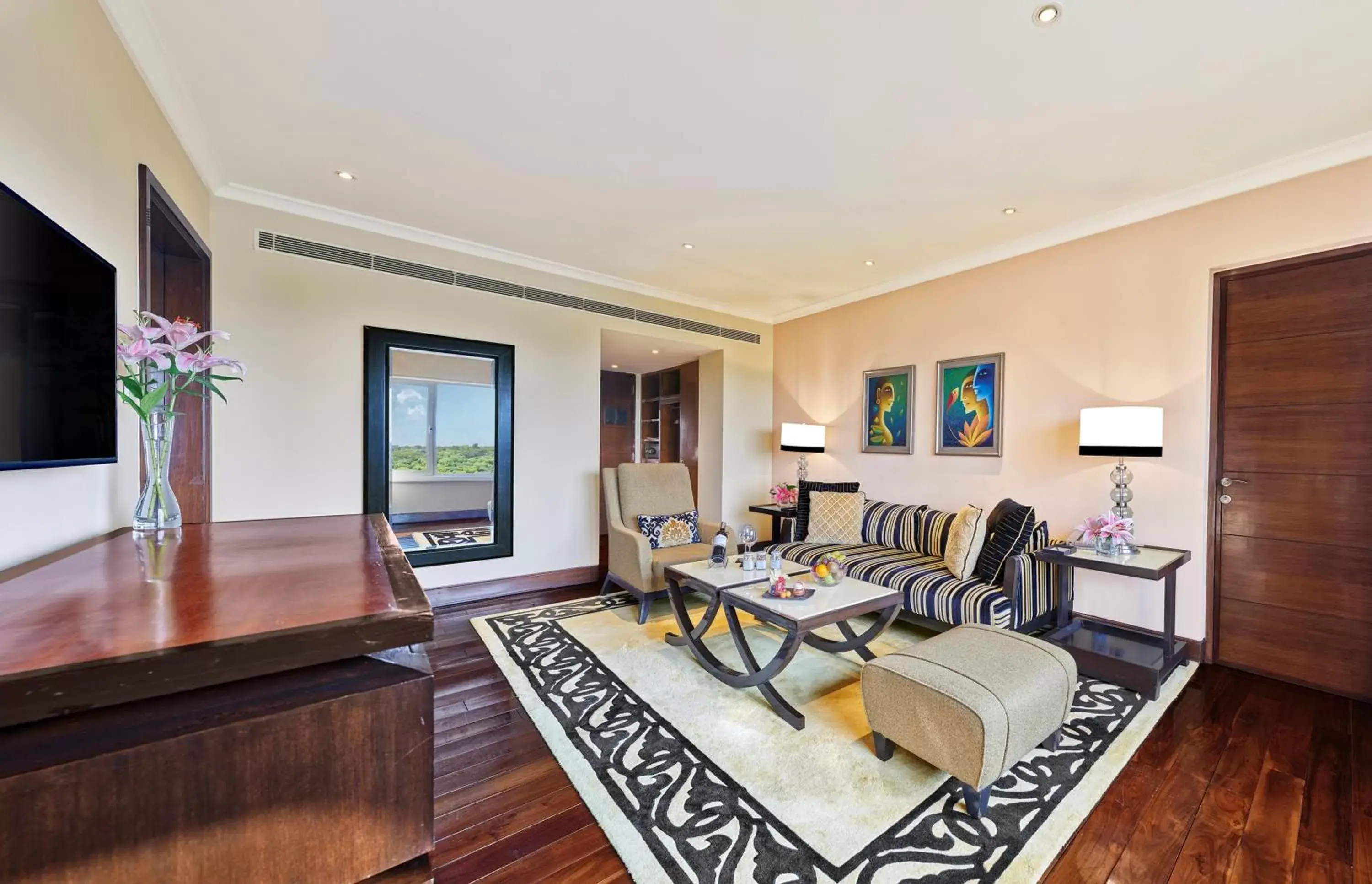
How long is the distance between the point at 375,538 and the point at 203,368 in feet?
2.92

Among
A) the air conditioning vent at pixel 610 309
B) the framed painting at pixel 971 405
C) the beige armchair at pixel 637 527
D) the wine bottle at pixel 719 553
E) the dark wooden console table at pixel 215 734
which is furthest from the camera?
the air conditioning vent at pixel 610 309

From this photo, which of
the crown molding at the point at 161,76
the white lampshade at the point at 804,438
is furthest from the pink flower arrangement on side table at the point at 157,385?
the white lampshade at the point at 804,438

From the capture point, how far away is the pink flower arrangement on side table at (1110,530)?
9.53ft

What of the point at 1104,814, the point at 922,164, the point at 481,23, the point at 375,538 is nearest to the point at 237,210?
the point at 481,23

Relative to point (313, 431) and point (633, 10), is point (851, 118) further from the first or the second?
point (313, 431)

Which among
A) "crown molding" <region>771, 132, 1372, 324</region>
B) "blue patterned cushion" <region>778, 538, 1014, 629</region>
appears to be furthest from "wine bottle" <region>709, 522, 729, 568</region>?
"crown molding" <region>771, 132, 1372, 324</region>

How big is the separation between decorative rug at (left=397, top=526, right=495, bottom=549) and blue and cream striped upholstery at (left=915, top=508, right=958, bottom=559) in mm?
3295

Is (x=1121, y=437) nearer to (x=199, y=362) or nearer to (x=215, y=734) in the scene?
(x=215, y=734)

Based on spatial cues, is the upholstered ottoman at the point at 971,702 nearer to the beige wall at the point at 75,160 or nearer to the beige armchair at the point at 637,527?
the beige armchair at the point at 637,527

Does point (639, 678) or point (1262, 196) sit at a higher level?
point (1262, 196)

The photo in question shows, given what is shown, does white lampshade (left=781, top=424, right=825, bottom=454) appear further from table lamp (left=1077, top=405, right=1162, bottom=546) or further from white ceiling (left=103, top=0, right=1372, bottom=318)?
table lamp (left=1077, top=405, right=1162, bottom=546)

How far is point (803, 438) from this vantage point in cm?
503

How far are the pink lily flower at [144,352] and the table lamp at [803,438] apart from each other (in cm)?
432

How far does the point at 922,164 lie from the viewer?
9.12 ft
